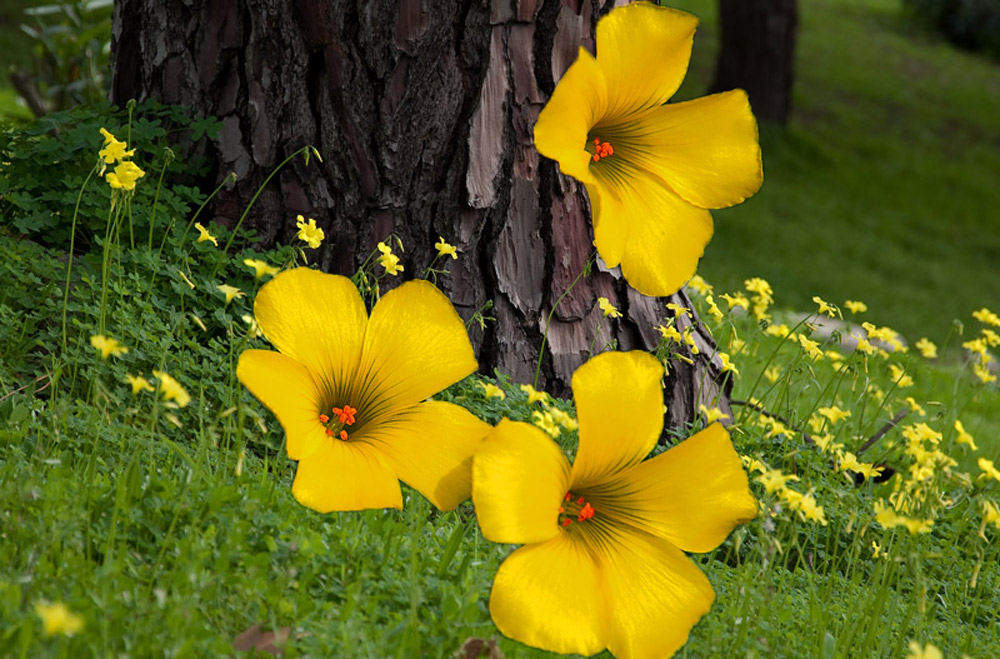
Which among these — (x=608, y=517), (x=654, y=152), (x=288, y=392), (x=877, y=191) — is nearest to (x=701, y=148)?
(x=654, y=152)

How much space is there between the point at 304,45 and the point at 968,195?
37.6 feet

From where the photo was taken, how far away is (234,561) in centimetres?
196

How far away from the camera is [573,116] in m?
2.49

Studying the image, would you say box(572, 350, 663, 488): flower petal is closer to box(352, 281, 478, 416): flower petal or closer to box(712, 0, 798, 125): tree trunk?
box(352, 281, 478, 416): flower petal

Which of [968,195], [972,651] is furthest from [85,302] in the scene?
[968,195]

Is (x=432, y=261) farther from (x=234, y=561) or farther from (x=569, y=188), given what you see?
(x=234, y=561)

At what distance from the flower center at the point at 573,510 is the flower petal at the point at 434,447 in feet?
0.67

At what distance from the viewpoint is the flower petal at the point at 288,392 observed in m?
2.04

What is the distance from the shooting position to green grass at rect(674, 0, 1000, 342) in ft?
29.1

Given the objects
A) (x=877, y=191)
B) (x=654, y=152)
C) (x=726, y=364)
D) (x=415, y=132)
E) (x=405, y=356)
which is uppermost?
(x=654, y=152)

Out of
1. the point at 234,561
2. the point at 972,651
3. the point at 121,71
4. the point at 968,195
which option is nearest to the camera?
the point at 234,561

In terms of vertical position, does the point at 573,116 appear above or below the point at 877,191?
above

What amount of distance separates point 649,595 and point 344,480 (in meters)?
0.64

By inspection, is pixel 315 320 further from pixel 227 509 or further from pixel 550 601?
pixel 550 601
